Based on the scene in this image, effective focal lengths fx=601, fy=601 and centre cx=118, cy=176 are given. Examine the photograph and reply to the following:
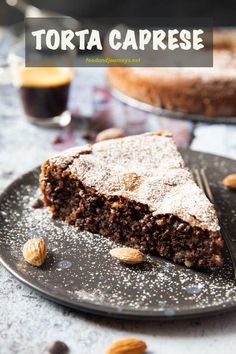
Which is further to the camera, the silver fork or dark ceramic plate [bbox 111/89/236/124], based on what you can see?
dark ceramic plate [bbox 111/89/236/124]

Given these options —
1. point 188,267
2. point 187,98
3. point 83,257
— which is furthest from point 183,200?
point 187,98

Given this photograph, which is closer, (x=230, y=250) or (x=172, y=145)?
(x=230, y=250)

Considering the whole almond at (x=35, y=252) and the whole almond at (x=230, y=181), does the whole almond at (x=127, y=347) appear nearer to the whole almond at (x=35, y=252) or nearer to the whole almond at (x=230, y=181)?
the whole almond at (x=35, y=252)

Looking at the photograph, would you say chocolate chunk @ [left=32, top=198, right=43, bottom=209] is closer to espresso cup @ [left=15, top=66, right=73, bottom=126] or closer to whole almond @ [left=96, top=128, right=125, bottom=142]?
whole almond @ [left=96, top=128, right=125, bottom=142]

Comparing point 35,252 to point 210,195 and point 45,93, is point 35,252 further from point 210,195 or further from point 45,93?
point 45,93

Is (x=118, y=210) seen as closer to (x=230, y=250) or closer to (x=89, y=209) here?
(x=89, y=209)

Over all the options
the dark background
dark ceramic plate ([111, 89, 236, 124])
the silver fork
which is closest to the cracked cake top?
the silver fork
